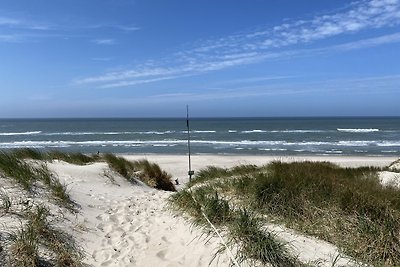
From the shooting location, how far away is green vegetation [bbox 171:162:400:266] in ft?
15.3

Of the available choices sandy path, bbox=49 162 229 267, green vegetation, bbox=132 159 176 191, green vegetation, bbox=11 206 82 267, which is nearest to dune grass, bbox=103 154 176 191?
green vegetation, bbox=132 159 176 191

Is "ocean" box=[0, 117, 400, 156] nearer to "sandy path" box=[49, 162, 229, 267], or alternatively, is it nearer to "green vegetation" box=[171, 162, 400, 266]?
"sandy path" box=[49, 162, 229, 267]

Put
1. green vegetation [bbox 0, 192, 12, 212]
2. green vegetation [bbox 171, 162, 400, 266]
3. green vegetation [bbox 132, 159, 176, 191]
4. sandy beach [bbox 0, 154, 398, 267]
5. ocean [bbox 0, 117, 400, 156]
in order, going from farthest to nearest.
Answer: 1. ocean [bbox 0, 117, 400, 156]
2. green vegetation [bbox 132, 159, 176, 191]
3. green vegetation [bbox 0, 192, 12, 212]
4. sandy beach [bbox 0, 154, 398, 267]
5. green vegetation [bbox 171, 162, 400, 266]

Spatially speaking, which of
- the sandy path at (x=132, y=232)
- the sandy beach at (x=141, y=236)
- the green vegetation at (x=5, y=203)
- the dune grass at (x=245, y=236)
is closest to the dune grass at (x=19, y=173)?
the sandy beach at (x=141, y=236)

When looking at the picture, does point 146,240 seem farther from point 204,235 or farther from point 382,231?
point 382,231

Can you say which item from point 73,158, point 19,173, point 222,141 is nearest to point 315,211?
point 19,173

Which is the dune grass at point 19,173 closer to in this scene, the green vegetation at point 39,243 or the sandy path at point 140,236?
the sandy path at point 140,236

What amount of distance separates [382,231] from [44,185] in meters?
Answer: 5.73

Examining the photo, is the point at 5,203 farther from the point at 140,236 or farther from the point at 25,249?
the point at 140,236

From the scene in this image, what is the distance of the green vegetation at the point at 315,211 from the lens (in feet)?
15.3

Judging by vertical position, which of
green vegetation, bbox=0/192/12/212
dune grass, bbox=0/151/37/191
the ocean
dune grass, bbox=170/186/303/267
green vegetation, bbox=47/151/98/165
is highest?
dune grass, bbox=0/151/37/191

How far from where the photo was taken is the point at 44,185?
22.2ft

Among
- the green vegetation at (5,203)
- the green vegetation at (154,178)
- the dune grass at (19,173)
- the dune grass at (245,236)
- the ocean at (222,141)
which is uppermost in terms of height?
the dune grass at (19,173)

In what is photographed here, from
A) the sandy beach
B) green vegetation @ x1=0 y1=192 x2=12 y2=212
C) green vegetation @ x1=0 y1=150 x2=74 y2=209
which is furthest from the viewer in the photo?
green vegetation @ x1=0 y1=150 x2=74 y2=209
